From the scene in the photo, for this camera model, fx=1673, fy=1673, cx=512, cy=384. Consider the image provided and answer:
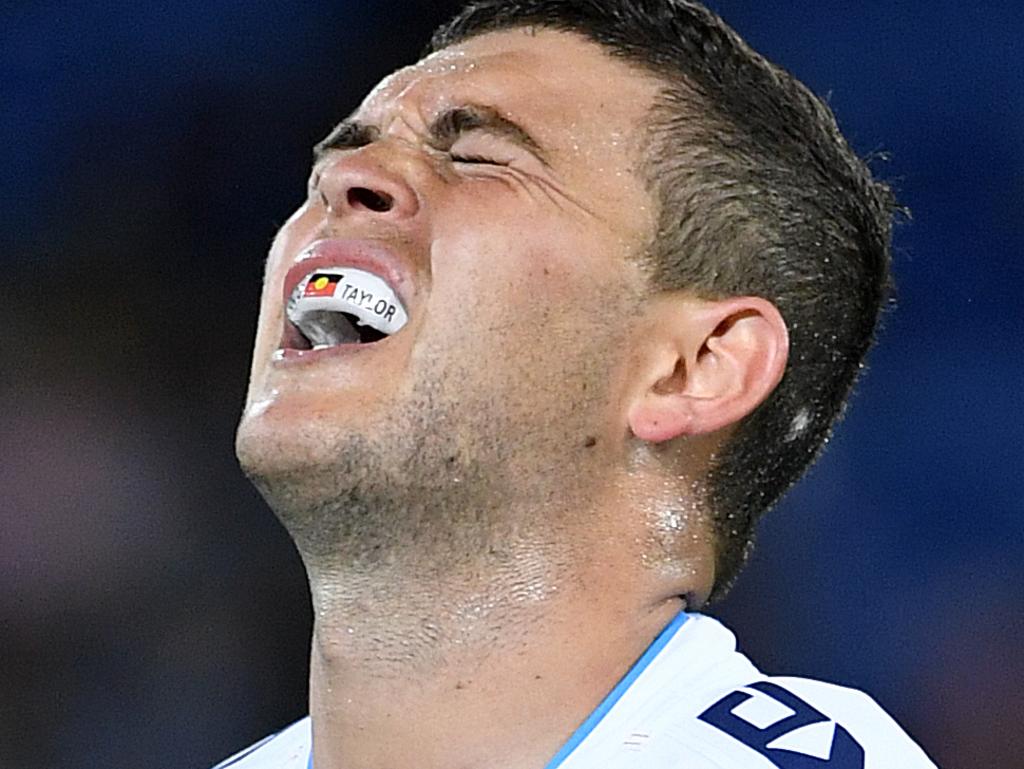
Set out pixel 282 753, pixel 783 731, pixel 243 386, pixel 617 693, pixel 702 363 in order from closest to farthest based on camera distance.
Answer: pixel 783 731
pixel 617 693
pixel 702 363
pixel 282 753
pixel 243 386

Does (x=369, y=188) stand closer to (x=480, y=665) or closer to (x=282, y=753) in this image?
(x=480, y=665)

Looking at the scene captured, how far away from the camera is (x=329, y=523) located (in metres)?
1.75

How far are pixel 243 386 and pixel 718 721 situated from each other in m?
2.00

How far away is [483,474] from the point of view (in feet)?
5.68

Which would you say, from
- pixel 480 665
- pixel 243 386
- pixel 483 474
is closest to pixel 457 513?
pixel 483 474

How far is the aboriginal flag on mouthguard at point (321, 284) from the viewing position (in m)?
1.76

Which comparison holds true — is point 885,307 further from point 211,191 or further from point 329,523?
point 211,191

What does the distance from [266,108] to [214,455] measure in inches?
31.5

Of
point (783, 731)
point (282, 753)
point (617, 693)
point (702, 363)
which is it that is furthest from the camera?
point (282, 753)

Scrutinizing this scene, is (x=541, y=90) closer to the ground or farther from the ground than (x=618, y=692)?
farther from the ground

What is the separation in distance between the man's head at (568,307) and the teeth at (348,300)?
1 centimetres

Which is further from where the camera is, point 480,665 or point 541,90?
point 541,90

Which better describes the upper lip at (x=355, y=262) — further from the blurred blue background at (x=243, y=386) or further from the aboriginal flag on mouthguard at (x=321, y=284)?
the blurred blue background at (x=243, y=386)

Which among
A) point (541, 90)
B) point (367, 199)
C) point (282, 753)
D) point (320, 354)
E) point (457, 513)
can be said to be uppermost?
point (541, 90)
